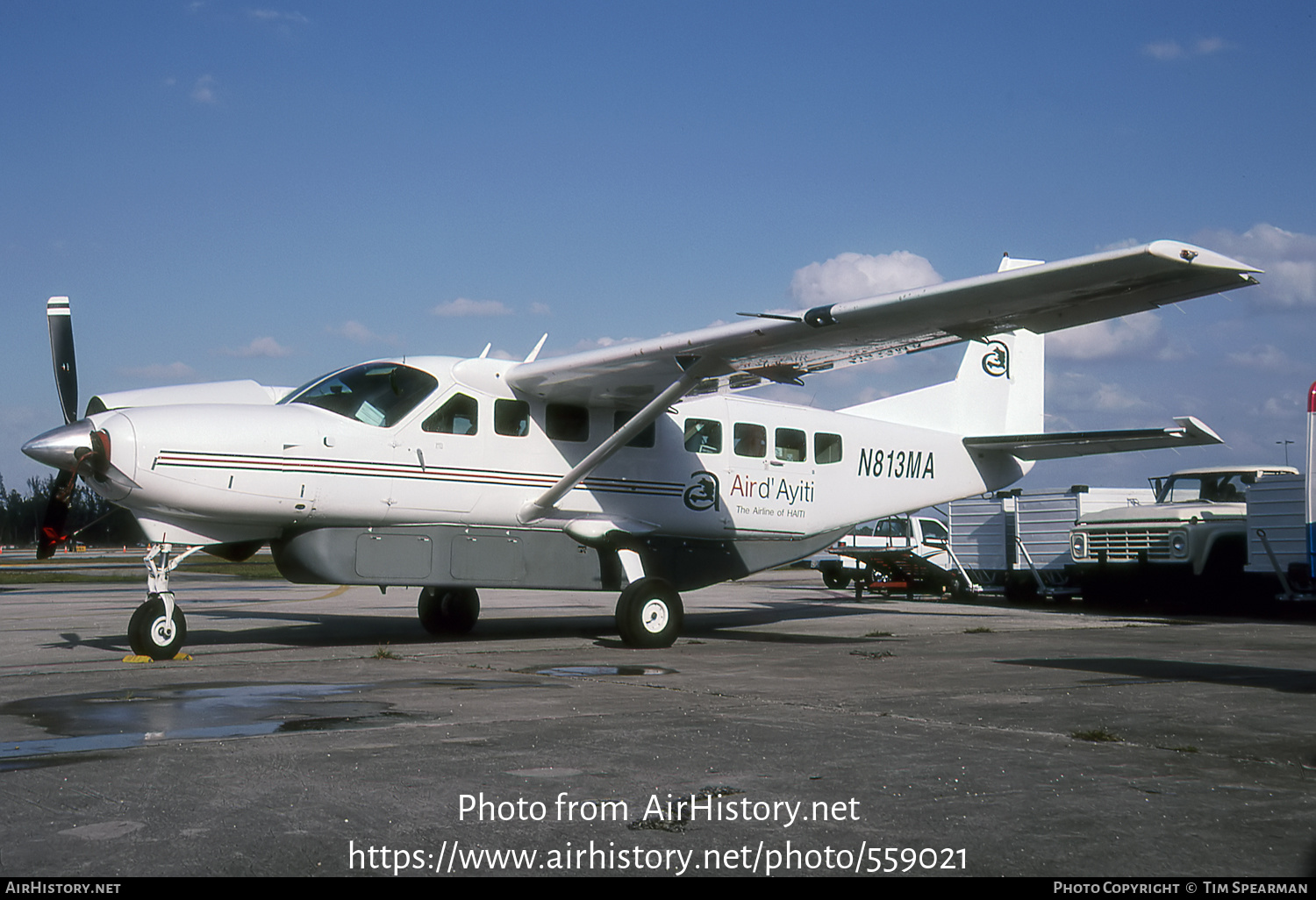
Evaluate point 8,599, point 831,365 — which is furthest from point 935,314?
point 8,599

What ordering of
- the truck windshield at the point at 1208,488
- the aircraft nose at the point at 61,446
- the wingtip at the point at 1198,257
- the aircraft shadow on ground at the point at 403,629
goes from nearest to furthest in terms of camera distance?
the wingtip at the point at 1198,257, the aircraft nose at the point at 61,446, the aircraft shadow on ground at the point at 403,629, the truck windshield at the point at 1208,488

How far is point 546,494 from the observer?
495 inches

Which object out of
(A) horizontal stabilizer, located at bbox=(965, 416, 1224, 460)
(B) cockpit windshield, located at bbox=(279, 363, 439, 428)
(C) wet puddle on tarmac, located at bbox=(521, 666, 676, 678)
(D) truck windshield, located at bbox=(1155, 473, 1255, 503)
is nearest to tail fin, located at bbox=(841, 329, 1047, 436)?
(A) horizontal stabilizer, located at bbox=(965, 416, 1224, 460)

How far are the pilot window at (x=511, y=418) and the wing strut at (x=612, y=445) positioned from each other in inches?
30.1

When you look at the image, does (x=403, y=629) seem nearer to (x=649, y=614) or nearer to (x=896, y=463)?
(x=649, y=614)

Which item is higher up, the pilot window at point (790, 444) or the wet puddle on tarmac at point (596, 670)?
the pilot window at point (790, 444)

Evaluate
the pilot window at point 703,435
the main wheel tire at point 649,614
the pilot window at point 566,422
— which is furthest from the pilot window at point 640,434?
the main wheel tire at point 649,614

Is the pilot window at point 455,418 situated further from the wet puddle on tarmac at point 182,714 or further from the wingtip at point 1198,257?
the wingtip at point 1198,257

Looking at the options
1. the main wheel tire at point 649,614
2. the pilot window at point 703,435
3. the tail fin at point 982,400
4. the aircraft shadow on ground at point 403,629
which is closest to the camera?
the main wheel tire at point 649,614

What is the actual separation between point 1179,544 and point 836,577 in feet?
37.7

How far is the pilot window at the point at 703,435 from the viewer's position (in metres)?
14.2

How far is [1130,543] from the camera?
1958 cm

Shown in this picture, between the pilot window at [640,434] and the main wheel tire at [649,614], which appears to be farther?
the pilot window at [640,434]

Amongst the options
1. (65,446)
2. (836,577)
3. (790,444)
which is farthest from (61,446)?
(836,577)
